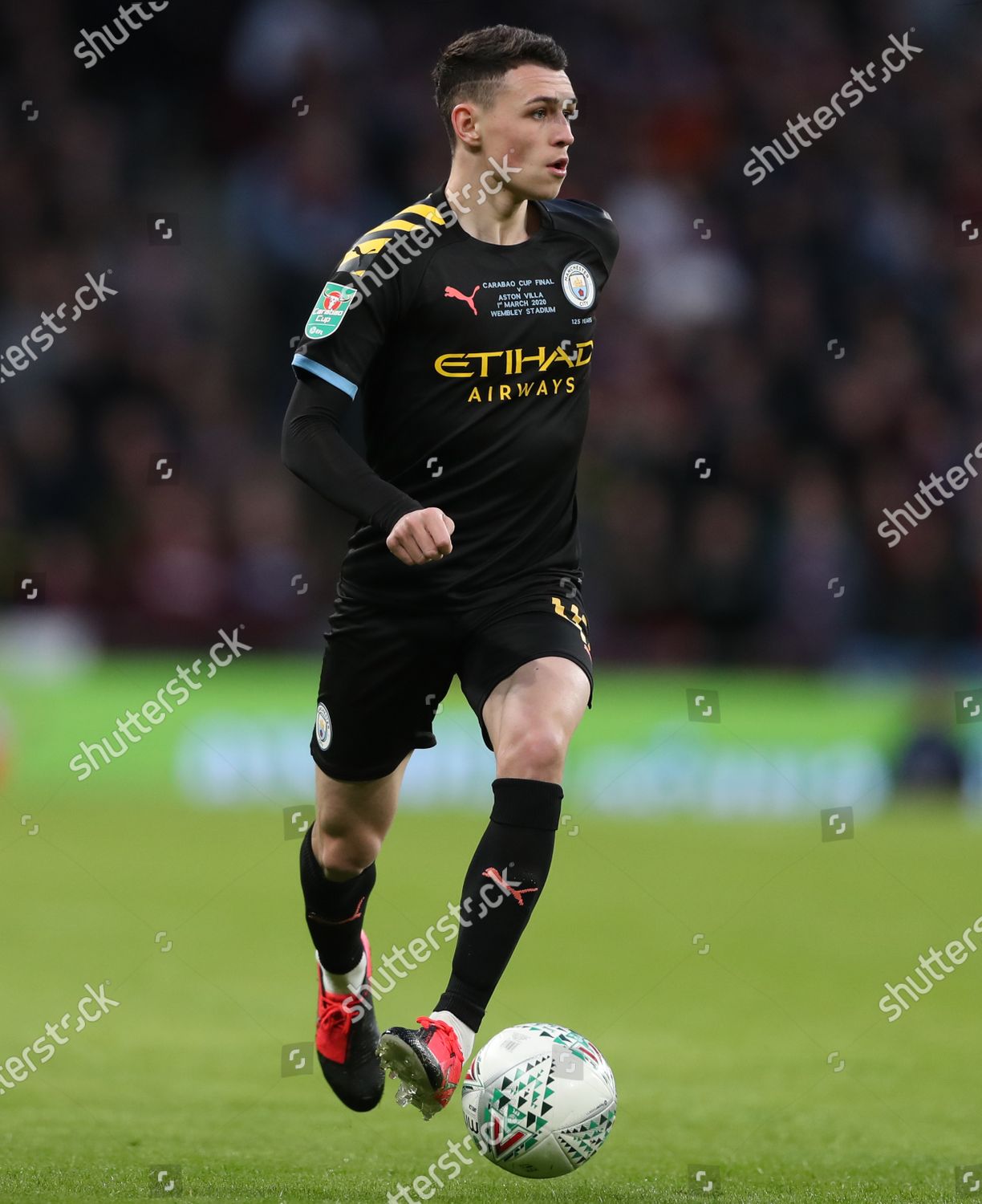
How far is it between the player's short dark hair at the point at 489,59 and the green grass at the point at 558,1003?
3025mm

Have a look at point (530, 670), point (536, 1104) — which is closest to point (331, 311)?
point (530, 670)

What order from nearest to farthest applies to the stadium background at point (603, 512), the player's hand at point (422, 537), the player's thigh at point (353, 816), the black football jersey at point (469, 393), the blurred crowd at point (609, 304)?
the player's hand at point (422, 537) < the black football jersey at point (469, 393) < the player's thigh at point (353, 816) < the stadium background at point (603, 512) < the blurred crowd at point (609, 304)

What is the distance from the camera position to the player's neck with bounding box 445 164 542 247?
5547mm

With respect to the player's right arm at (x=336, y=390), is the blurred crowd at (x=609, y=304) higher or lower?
lower

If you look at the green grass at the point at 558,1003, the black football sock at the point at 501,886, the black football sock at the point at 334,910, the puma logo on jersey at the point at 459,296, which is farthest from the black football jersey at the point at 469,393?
the green grass at the point at 558,1003

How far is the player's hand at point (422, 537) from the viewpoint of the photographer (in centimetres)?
468

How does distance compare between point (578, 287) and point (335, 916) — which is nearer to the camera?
point (578, 287)

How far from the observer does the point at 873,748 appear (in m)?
13.4

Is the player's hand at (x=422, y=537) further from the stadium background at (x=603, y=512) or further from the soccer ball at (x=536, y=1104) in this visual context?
the stadium background at (x=603, y=512)

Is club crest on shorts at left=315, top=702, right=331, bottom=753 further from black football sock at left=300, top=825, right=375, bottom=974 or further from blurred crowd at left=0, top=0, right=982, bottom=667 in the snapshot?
blurred crowd at left=0, top=0, right=982, bottom=667

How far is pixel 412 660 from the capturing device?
5504mm

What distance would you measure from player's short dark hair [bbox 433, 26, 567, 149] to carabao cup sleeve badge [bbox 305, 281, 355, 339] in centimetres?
70

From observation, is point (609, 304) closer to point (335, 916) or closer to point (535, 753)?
point (335, 916)

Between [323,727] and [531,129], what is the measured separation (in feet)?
5.95
